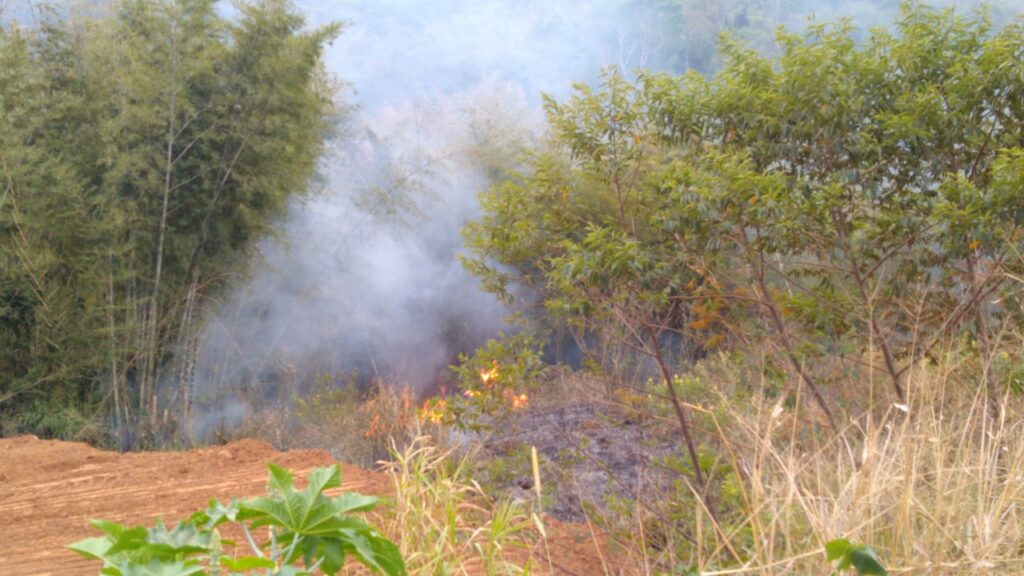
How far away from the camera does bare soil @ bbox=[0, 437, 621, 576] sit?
3.17 meters

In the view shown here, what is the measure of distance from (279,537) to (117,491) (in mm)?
3014

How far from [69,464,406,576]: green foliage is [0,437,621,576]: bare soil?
155 cm

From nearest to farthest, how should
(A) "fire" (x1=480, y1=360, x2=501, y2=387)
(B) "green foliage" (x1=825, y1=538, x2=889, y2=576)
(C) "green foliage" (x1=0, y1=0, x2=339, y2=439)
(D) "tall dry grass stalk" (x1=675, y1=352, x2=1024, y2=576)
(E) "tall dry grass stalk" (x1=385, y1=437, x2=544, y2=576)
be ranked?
(B) "green foliage" (x1=825, y1=538, x2=889, y2=576), (D) "tall dry grass stalk" (x1=675, y1=352, x2=1024, y2=576), (E) "tall dry grass stalk" (x1=385, y1=437, x2=544, y2=576), (A) "fire" (x1=480, y1=360, x2=501, y2=387), (C) "green foliage" (x1=0, y1=0, x2=339, y2=439)

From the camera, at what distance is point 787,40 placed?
3875 millimetres

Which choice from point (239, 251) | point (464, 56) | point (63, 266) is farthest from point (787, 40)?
point (464, 56)

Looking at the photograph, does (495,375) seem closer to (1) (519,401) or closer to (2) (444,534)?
(1) (519,401)

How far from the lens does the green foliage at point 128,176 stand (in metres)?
7.32

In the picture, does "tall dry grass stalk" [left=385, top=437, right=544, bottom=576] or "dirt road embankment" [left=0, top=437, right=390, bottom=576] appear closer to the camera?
"tall dry grass stalk" [left=385, top=437, right=544, bottom=576]

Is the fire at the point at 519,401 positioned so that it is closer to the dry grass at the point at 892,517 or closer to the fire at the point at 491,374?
the fire at the point at 491,374

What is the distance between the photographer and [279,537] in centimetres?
146

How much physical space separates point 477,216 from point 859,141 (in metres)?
9.21

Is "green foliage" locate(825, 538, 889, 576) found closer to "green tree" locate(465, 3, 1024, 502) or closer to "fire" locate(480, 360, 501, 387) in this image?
"green tree" locate(465, 3, 1024, 502)

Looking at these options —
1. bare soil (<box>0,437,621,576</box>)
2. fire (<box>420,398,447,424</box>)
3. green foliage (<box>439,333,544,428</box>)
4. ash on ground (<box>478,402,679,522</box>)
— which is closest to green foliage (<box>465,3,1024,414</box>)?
green foliage (<box>439,333,544,428</box>)

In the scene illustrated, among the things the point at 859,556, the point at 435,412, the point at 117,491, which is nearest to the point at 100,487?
the point at 117,491
